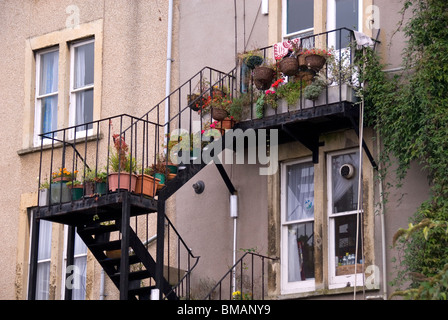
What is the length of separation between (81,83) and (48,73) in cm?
81

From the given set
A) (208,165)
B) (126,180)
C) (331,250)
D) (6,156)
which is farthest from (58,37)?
(331,250)

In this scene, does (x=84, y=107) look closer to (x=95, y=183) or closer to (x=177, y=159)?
(x=177, y=159)

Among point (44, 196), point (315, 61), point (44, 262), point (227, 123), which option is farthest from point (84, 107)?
point (315, 61)

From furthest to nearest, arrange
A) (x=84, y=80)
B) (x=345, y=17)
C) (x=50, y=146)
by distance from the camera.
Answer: (x=84, y=80), (x=50, y=146), (x=345, y=17)

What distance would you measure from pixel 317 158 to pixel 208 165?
1.97 m

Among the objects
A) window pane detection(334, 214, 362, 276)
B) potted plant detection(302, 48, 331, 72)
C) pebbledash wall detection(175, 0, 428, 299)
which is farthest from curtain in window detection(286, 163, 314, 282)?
potted plant detection(302, 48, 331, 72)

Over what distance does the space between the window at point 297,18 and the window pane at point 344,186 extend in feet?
6.69

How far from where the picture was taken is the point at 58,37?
62.1ft

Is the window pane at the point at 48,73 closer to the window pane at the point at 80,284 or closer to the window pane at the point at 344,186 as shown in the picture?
the window pane at the point at 80,284

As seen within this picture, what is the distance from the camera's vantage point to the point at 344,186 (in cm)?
1519

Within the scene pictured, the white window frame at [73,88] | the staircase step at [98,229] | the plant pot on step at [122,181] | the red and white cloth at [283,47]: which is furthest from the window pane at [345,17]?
the white window frame at [73,88]

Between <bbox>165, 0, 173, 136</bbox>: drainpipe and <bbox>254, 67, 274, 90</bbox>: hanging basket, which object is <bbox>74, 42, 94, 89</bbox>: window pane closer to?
<bbox>165, 0, 173, 136</bbox>: drainpipe

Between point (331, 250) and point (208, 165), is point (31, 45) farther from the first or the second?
point (331, 250)

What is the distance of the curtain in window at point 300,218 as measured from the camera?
15316 millimetres
